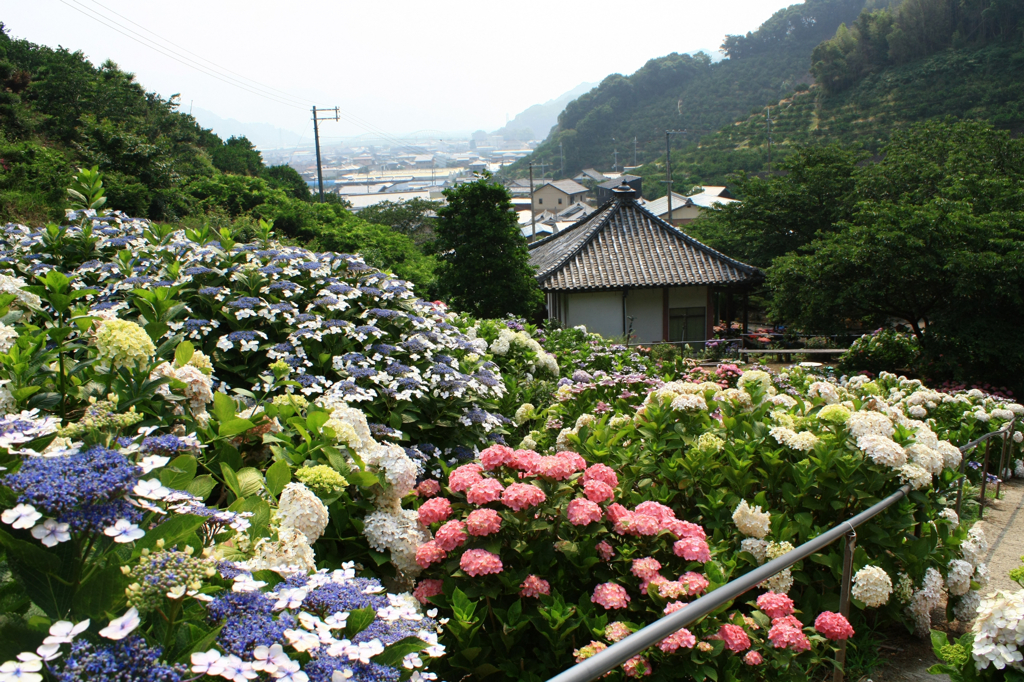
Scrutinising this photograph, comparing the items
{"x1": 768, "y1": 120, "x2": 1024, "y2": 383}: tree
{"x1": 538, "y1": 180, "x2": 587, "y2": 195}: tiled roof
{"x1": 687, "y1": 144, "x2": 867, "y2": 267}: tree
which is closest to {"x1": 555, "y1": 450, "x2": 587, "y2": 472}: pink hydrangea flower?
{"x1": 768, "y1": 120, "x2": 1024, "y2": 383}: tree

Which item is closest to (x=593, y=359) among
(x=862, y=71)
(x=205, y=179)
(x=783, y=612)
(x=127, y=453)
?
(x=783, y=612)

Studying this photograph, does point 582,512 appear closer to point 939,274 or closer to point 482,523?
point 482,523

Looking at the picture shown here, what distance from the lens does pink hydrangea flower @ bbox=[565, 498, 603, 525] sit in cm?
249

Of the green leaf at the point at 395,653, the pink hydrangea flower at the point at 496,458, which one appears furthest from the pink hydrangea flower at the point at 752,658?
the green leaf at the point at 395,653

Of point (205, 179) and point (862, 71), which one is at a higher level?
point (862, 71)

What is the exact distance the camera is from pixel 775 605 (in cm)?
267

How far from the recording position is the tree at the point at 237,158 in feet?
116

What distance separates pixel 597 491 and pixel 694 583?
51 cm

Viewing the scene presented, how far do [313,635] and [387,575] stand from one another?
4.90 feet

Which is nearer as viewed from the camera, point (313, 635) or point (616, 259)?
point (313, 635)

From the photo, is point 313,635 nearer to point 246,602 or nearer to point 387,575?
point 246,602

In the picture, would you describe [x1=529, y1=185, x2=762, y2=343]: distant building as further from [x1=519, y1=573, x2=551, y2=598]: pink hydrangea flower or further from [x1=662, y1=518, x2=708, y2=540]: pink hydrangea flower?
[x1=519, y1=573, x2=551, y2=598]: pink hydrangea flower

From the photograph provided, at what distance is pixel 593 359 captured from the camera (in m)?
8.36

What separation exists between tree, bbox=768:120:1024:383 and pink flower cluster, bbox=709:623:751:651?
616 inches
